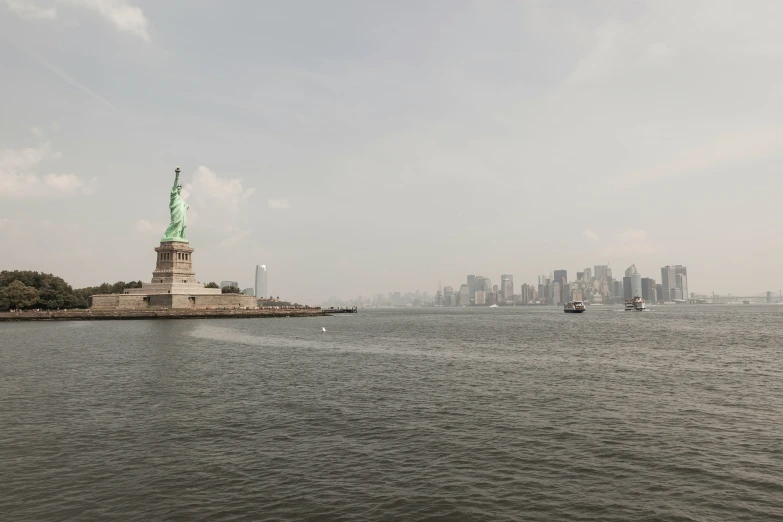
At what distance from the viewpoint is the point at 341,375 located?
36.6 m

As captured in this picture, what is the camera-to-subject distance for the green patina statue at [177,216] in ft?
398

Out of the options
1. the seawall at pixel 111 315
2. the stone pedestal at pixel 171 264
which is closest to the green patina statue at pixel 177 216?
the stone pedestal at pixel 171 264

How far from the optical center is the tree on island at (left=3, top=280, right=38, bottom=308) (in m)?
121

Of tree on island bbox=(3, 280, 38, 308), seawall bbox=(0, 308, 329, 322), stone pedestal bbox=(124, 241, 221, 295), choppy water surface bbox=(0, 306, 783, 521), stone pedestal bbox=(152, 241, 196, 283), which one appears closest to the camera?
choppy water surface bbox=(0, 306, 783, 521)

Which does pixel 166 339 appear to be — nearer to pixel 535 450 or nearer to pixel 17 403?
pixel 17 403

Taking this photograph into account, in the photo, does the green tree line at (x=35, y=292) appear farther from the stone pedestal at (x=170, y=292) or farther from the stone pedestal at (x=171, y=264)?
the stone pedestal at (x=171, y=264)

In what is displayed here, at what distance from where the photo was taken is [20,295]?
400 ft

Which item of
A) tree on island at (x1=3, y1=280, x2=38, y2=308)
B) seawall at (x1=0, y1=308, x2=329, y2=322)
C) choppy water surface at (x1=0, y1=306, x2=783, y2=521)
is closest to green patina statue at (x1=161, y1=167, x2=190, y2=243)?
seawall at (x1=0, y1=308, x2=329, y2=322)

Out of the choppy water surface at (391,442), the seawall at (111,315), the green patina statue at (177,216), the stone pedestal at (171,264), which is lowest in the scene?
the choppy water surface at (391,442)

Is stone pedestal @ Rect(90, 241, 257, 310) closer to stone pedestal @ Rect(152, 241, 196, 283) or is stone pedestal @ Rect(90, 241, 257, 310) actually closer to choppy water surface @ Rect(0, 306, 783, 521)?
stone pedestal @ Rect(152, 241, 196, 283)

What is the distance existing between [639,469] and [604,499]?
10.6 feet

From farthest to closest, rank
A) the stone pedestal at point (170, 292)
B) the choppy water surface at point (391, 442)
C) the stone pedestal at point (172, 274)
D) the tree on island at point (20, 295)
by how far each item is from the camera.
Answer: the tree on island at point (20, 295), the stone pedestal at point (172, 274), the stone pedestal at point (170, 292), the choppy water surface at point (391, 442)

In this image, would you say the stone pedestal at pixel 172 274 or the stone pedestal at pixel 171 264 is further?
the stone pedestal at pixel 171 264

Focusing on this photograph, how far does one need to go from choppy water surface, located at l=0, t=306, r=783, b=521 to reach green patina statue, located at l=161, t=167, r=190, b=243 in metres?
85.8
